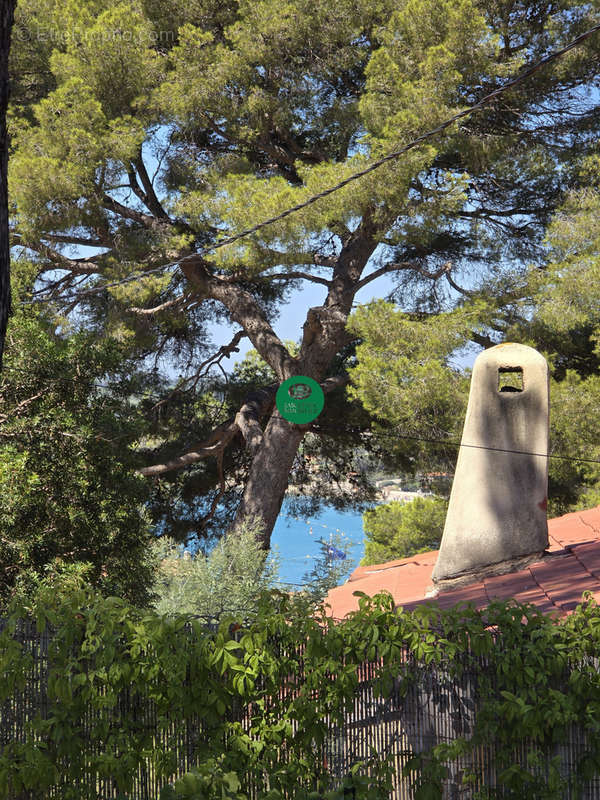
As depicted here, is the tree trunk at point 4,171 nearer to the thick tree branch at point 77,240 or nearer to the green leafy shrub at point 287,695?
the green leafy shrub at point 287,695

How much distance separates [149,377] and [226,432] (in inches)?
100

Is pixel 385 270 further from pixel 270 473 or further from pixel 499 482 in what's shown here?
pixel 499 482

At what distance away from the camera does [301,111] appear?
543 inches

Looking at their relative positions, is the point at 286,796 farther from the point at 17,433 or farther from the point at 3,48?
the point at 17,433

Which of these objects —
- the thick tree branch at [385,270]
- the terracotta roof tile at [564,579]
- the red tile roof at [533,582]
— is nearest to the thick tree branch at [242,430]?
the thick tree branch at [385,270]

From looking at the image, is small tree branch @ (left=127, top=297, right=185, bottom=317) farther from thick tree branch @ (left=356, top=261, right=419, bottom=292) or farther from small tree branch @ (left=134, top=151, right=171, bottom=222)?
thick tree branch @ (left=356, top=261, right=419, bottom=292)

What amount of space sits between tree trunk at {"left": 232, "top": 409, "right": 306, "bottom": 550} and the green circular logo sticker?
6099 mm

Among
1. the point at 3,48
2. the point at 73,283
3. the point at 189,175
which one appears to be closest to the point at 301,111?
the point at 189,175

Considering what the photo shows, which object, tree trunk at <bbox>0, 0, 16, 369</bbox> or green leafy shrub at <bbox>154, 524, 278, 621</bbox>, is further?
green leafy shrub at <bbox>154, 524, 278, 621</bbox>

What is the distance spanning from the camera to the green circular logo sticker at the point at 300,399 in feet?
24.0

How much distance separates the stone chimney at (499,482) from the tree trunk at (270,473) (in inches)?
286

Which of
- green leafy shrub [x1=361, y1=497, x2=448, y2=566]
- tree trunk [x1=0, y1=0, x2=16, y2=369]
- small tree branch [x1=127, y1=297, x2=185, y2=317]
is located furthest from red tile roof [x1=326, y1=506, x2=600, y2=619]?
small tree branch [x1=127, y1=297, x2=185, y2=317]

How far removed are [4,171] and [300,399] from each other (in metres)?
4.71

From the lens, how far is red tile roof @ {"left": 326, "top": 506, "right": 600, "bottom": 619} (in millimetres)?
5285
